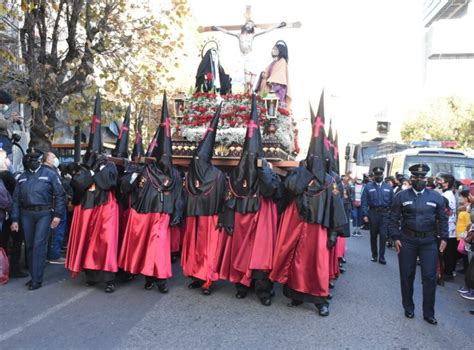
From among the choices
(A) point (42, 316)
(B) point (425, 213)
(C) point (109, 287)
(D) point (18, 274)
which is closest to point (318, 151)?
(B) point (425, 213)

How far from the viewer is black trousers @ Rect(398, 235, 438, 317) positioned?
5730 mm

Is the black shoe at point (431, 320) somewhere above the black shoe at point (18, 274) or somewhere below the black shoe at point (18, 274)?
below

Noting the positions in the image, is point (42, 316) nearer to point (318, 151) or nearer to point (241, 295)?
point (241, 295)

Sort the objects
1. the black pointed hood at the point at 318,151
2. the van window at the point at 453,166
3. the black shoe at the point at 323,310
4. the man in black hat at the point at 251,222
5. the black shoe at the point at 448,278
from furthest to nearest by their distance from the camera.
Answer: the van window at the point at 453,166 < the black shoe at the point at 448,278 < the man in black hat at the point at 251,222 < the black pointed hood at the point at 318,151 < the black shoe at the point at 323,310

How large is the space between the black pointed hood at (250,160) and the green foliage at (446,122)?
92.1 ft

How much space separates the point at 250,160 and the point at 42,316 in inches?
131

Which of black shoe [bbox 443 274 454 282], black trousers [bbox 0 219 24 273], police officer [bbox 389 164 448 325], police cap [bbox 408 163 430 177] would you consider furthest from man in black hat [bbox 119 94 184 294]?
black shoe [bbox 443 274 454 282]

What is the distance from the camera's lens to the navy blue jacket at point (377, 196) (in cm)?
1000

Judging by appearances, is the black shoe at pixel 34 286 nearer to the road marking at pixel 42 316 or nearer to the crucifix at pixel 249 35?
the road marking at pixel 42 316

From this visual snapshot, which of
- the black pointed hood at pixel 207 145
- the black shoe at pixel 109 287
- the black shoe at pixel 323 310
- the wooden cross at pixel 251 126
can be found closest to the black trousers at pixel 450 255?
the black shoe at pixel 323 310

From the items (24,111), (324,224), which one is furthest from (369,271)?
(24,111)

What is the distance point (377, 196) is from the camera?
33.0 feet

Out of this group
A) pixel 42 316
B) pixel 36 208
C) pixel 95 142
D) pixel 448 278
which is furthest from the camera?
Answer: pixel 448 278

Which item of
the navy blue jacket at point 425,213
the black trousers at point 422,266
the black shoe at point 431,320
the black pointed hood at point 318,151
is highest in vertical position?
the black pointed hood at point 318,151
